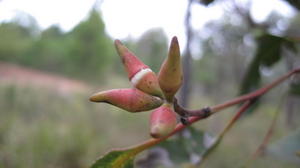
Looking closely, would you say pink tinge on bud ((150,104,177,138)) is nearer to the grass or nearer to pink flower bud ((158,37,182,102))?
pink flower bud ((158,37,182,102))

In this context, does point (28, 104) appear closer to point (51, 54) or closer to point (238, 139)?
point (238, 139)

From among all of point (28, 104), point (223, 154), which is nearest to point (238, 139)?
point (223, 154)

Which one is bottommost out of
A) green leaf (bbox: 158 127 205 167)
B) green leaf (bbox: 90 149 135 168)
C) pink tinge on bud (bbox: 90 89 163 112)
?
green leaf (bbox: 158 127 205 167)

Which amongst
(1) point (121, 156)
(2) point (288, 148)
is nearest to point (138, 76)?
(1) point (121, 156)

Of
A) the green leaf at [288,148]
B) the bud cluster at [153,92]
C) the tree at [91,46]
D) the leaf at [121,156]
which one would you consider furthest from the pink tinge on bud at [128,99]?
Answer: the tree at [91,46]

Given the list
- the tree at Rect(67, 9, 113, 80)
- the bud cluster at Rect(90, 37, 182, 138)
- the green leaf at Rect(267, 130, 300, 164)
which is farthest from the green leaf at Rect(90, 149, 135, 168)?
the tree at Rect(67, 9, 113, 80)

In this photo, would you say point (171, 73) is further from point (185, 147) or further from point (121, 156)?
point (185, 147)
